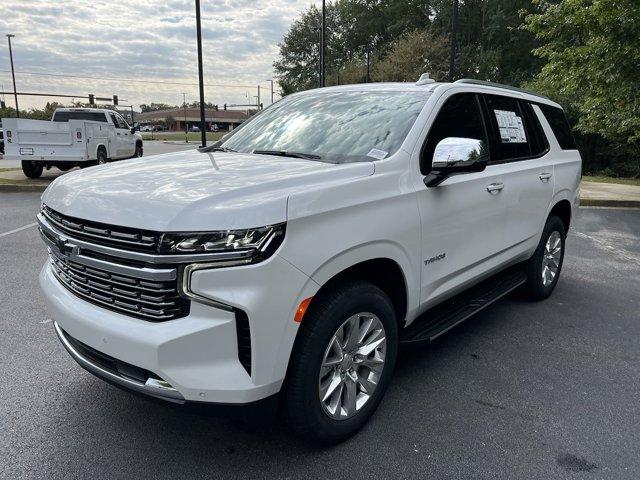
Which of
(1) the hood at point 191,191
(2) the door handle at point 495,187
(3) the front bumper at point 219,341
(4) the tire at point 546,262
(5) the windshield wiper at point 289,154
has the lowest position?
(4) the tire at point 546,262

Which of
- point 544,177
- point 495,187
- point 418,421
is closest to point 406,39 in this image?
point 544,177

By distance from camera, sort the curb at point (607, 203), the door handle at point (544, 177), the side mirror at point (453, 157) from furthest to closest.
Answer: the curb at point (607, 203) < the door handle at point (544, 177) < the side mirror at point (453, 157)

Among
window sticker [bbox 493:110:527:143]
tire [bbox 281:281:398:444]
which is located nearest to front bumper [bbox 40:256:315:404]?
tire [bbox 281:281:398:444]

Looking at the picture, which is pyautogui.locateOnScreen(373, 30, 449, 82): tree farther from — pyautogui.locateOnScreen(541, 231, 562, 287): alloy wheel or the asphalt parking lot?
the asphalt parking lot

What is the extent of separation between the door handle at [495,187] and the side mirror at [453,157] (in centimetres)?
69

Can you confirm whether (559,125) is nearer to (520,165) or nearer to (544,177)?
(544,177)

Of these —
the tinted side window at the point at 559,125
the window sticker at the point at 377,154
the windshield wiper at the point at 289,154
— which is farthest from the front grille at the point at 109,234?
the tinted side window at the point at 559,125

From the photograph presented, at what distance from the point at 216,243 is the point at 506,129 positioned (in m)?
3.00

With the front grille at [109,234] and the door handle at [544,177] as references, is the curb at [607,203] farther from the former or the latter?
the front grille at [109,234]

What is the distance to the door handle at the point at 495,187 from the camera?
12.1 feet

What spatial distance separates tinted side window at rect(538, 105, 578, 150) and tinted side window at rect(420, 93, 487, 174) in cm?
154

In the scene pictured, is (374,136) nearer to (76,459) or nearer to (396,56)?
(76,459)

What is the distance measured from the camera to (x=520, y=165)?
13.9ft

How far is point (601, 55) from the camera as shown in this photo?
12.3 metres
